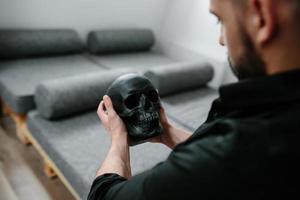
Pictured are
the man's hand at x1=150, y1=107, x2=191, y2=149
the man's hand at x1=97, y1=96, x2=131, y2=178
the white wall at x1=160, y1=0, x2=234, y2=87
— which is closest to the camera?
the man's hand at x1=97, y1=96, x2=131, y2=178

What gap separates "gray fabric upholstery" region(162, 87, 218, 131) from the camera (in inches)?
75.0

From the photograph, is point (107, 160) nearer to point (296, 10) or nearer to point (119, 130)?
point (119, 130)

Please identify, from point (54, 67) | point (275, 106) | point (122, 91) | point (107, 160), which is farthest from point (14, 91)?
point (275, 106)

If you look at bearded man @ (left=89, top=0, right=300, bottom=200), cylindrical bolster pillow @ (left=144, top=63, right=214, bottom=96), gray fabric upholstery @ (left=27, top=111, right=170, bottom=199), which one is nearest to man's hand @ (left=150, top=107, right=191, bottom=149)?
gray fabric upholstery @ (left=27, top=111, right=170, bottom=199)

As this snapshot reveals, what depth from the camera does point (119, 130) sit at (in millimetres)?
927

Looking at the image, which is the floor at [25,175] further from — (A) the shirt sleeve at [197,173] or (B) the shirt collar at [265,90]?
(B) the shirt collar at [265,90]

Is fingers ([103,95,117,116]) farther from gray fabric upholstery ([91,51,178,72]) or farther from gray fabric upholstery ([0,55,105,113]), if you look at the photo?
gray fabric upholstery ([91,51,178,72])

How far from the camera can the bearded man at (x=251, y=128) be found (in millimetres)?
453

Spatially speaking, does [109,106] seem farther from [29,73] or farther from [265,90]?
[29,73]

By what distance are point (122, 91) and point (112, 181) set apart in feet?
1.28

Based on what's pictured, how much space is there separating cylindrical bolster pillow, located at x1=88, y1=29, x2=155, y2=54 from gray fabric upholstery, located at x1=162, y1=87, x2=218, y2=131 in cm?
89

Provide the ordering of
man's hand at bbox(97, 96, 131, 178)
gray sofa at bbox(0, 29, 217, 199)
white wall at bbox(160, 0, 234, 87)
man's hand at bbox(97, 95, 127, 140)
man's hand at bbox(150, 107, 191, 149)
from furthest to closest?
white wall at bbox(160, 0, 234, 87), gray sofa at bbox(0, 29, 217, 199), man's hand at bbox(150, 107, 191, 149), man's hand at bbox(97, 95, 127, 140), man's hand at bbox(97, 96, 131, 178)

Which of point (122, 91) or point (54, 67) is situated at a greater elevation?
point (122, 91)

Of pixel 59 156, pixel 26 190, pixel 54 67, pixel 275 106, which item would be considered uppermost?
pixel 275 106
